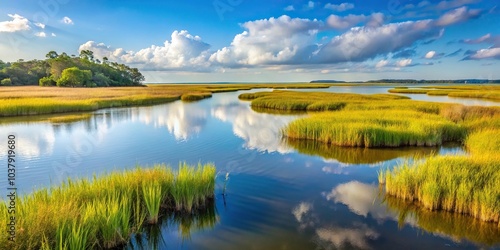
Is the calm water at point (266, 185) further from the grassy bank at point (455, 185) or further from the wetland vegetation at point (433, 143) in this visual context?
the wetland vegetation at point (433, 143)

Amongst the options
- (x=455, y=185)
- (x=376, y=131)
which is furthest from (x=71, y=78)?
(x=455, y=185)

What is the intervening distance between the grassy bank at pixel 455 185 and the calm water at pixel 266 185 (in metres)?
0.40

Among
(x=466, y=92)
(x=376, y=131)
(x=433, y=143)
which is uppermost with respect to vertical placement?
(x=466, y=92)

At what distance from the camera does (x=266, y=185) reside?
11.7 m

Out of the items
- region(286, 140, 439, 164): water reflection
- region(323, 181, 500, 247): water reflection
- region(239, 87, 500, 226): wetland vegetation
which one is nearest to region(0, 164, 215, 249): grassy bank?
region(323, 181, 500, 247): water reflection

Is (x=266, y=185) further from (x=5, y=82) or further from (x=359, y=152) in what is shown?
(x=5, y=82)

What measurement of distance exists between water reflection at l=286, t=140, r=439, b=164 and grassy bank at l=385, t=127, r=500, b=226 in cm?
479

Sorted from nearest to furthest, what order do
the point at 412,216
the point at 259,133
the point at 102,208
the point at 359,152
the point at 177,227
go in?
the point at 102,208 < the point at 177,227 < the point at 412,216 < the point at 359,152 < the point at 259,133

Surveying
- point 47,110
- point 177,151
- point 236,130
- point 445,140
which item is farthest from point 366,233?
point 47,110

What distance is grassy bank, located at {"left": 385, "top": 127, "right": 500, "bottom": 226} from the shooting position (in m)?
8.43

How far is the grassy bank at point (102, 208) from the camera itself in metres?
5.96

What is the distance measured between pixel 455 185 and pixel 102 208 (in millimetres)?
9558

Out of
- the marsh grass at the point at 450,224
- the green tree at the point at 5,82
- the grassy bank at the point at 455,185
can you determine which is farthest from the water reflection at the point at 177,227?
the green tree at the point at 5,82

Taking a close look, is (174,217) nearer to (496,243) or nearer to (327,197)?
(327,197)
